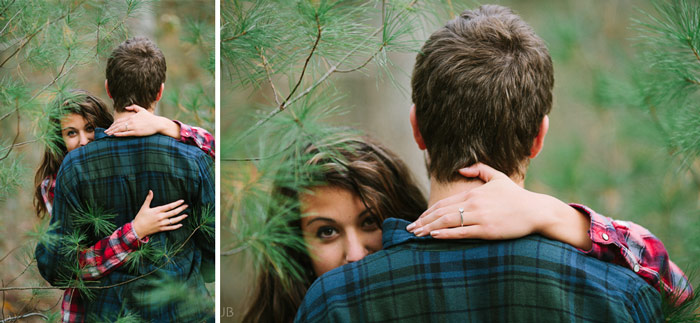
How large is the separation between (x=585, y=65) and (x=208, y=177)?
114 centimetres

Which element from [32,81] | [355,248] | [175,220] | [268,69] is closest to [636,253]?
[355,248]

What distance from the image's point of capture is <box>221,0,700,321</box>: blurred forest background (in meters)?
1.40

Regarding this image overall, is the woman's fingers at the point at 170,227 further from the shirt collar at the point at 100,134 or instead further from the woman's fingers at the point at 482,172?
the woman's fingers at the point at 482,172

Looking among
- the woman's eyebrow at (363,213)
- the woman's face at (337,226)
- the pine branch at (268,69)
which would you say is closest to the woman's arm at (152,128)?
the pine branch at (268,69)

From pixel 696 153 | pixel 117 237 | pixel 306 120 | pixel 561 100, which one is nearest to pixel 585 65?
pixel 561 100

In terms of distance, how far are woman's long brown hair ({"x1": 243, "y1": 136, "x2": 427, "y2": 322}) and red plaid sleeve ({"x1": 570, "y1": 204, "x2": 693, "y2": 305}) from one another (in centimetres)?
48

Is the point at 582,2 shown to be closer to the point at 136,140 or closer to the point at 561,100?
the point at 561,100

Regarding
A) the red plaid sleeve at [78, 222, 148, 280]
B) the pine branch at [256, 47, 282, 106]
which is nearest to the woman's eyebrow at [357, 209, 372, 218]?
the pine branch at [256, 47, 282, 106]

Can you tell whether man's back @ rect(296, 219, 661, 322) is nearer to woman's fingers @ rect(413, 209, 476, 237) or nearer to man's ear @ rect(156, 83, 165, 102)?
woman's fingers @ rect(413, 209, 476, 237)

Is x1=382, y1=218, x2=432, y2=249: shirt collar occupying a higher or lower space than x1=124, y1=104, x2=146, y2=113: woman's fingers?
lower

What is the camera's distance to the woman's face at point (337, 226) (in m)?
1.41

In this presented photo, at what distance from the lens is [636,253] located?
1140 millimetres

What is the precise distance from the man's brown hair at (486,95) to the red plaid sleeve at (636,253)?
197mm

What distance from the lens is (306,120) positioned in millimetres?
1309
